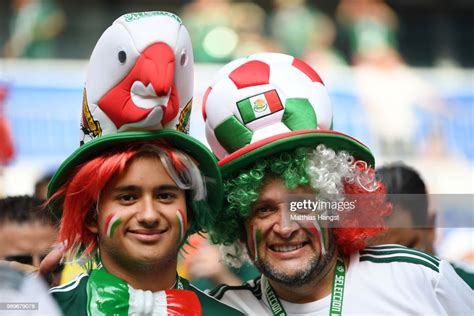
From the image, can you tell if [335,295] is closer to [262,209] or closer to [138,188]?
[262,209]

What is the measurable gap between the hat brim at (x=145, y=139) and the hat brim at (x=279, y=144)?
0.09m

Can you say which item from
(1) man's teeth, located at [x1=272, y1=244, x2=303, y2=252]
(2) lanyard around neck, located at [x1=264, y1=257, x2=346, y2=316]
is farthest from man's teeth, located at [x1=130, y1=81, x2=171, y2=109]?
(2) lanyard around neck, located at [x1=264, y1=257, x2=346, y2=316]

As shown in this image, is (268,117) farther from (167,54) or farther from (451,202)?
(451,202)

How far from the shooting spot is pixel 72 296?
2834 millimetres

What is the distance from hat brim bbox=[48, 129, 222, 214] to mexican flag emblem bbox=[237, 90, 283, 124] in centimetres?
25

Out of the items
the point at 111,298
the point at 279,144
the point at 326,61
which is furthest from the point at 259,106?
the point at 326,61

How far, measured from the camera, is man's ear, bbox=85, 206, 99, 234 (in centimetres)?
297

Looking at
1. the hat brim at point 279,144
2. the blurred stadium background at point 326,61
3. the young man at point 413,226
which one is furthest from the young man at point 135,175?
the blurred stadium background at point 326,61

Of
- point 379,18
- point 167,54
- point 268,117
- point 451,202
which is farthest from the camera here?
point 379,18

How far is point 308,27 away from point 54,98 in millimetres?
3041

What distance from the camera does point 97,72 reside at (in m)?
2.92

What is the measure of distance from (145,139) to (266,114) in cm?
47

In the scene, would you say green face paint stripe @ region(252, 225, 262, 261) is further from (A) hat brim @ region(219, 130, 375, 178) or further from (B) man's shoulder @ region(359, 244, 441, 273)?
(B) man's shoulder @ region(359, 244, 441, 273)

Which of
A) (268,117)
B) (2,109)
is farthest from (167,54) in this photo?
(2,109)
